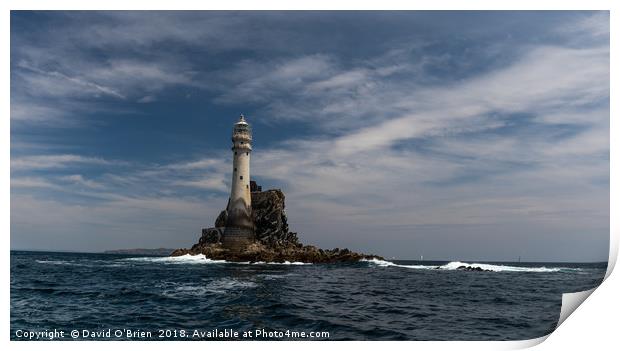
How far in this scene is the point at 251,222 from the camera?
40.3 metres

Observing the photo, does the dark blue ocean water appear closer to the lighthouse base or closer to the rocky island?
the rocky island

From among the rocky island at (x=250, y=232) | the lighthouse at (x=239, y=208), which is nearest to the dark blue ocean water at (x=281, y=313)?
the rocky island at (x=250, y=232)

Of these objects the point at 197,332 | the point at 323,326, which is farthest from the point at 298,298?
the point at 197,332

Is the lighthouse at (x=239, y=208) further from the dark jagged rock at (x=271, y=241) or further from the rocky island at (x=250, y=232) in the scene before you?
the dark jagged rock at (x=271, y=241)

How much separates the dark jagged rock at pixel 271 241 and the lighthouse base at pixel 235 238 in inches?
23.6

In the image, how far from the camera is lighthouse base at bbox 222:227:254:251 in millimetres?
39188

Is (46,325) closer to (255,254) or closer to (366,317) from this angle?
(366,317)

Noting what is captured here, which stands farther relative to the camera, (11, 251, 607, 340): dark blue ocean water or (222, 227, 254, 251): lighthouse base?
(222, 227, 254, 251): lighthouse base

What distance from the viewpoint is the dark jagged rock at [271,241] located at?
38.9m

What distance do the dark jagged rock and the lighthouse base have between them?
23.6 inches

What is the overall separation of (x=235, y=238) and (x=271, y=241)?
4.87 m

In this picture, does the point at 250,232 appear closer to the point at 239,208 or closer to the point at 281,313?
the point at 239,208

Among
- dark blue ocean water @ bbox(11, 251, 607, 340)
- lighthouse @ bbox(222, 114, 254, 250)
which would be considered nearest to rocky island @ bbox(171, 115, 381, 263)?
lighthouse @ bbox(222, 114, 254, 250)

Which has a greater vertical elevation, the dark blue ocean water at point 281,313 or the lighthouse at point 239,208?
the lighthouse at point 239,208
